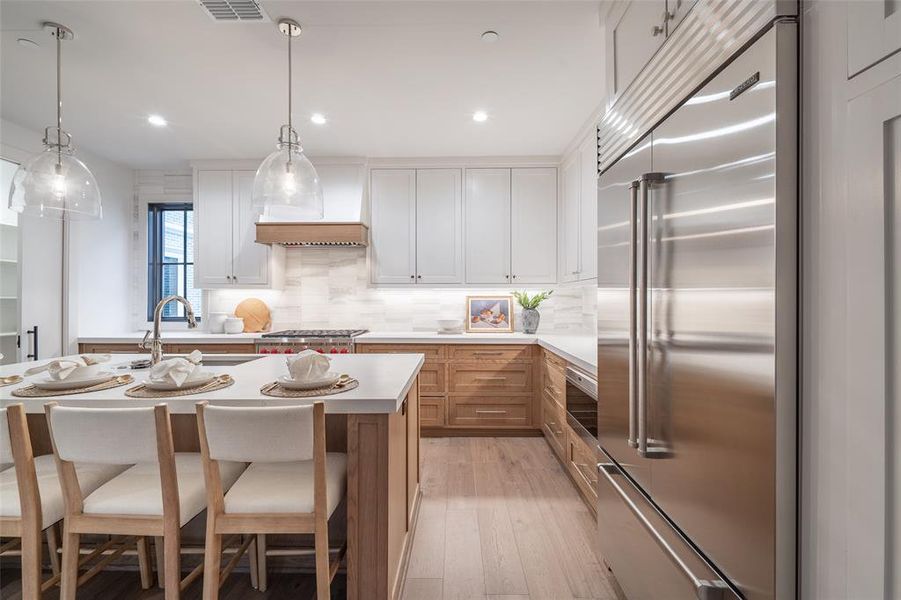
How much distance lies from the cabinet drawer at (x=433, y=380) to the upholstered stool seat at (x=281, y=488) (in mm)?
2283

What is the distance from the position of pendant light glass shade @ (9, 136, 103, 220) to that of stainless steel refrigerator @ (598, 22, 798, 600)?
99.3 inches

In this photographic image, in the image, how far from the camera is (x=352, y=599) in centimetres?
157

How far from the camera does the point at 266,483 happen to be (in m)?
1.53

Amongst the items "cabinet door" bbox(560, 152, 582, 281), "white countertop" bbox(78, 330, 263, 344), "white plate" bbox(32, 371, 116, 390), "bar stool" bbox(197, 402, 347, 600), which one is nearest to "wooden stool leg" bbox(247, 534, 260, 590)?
"bar stool" bbox(197, 402, 347, 600)

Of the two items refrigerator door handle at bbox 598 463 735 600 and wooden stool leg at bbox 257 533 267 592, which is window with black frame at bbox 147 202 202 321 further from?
refrigerator door handle at bbox 598 463 735 600

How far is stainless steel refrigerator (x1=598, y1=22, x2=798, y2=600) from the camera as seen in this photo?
967mm

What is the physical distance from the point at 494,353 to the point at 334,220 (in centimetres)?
193

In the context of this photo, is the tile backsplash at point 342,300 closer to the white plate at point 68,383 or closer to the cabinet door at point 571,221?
the cabinet door at point 571,221

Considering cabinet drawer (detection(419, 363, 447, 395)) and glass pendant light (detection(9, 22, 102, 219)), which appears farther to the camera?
cabinet drawer (detection(419, 363, 447, 395))

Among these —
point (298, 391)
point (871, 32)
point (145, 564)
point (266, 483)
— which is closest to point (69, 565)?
point (145, 564)

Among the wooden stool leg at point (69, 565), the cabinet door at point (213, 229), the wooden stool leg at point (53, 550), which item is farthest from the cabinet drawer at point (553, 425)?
the cabinet door at point (213, 229)

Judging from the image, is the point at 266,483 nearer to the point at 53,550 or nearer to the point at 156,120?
the point at 53,550

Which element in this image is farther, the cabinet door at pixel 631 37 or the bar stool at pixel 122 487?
the cabinet door at pixel 631 37

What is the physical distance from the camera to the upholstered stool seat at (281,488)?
4.70 feet
